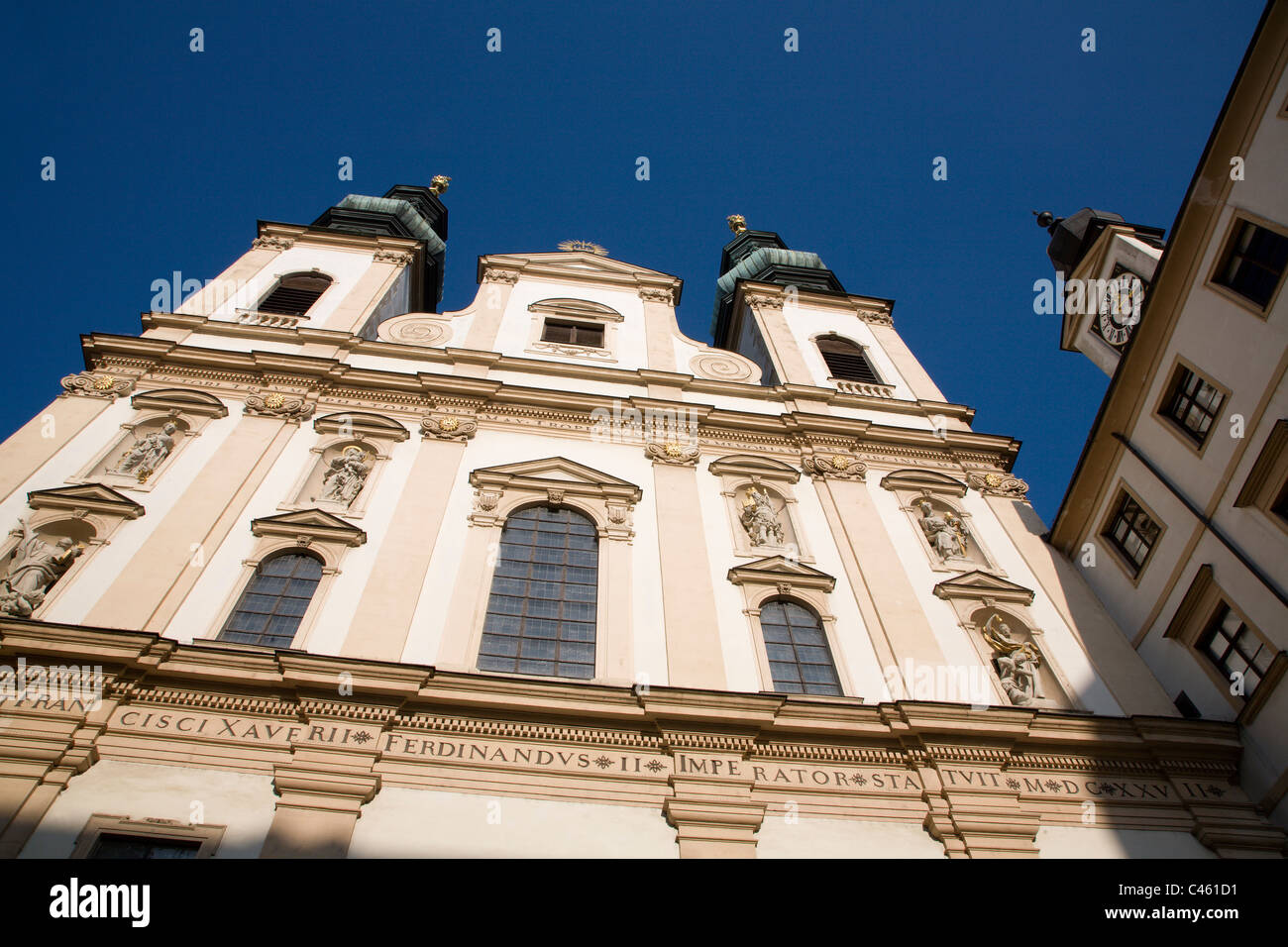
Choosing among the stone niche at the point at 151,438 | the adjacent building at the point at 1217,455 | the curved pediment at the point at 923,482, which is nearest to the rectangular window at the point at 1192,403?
the adjacent building at the point at 1217,455

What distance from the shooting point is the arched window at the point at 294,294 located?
2144 cm

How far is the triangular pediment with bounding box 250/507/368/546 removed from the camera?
1370cm

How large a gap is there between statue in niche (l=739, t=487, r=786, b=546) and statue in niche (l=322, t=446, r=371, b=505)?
6.29 metres

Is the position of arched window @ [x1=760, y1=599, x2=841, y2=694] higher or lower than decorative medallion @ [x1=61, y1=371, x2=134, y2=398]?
lower

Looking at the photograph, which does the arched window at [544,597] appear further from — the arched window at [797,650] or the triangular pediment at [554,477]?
the arched window at [797,650]

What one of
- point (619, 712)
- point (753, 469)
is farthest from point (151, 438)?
point (753, 469)

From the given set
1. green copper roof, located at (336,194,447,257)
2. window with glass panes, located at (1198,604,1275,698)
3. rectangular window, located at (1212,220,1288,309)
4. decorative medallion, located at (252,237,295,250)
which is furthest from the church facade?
green copper roof, located at (336,194,447,257)

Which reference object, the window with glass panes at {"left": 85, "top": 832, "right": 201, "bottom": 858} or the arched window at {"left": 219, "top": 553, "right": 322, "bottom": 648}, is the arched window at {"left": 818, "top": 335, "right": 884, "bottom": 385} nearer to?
the arched window at {"left": 219, "top": 553, "right": 322, "bottom": 648}

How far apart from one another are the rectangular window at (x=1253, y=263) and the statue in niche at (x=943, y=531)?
542cm
